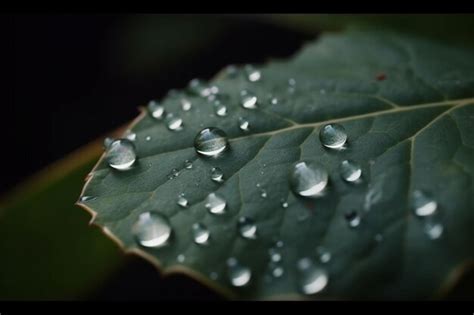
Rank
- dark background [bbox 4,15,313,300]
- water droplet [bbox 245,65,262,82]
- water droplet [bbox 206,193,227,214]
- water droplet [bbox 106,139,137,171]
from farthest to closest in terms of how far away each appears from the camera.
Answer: dark background [bbox 4,15,313,300] → water droplet [bbox 245,65,262,82] → water droplet [bbox 106,139,137,171] → water droplet [bbox 206,193,227,214]

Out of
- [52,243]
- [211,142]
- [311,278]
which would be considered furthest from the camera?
[52,243]

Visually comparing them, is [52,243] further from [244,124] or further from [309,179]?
[309,179]

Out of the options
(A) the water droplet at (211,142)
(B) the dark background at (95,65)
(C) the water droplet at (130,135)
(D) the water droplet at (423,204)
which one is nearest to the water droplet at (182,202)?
(A) the water droplet at (211,142)

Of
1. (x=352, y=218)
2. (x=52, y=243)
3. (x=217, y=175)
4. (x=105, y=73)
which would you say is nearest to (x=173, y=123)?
(x=217, y=175)

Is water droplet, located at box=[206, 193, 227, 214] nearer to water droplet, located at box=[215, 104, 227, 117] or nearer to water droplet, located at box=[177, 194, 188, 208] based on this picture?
water droplet, located at box=[177, 194, 188, 208]

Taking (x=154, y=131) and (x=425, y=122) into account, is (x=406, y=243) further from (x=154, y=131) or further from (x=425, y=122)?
(x=154, y=131)

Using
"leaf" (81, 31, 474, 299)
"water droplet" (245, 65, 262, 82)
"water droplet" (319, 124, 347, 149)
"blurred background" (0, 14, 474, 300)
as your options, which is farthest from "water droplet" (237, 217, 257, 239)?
"blurred background" (0, 14, 474, 300)

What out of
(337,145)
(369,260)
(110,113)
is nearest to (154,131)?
(337,145)

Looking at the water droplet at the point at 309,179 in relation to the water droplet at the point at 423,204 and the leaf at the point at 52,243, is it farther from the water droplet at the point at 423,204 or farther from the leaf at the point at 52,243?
the leaf at the point at 52,243
